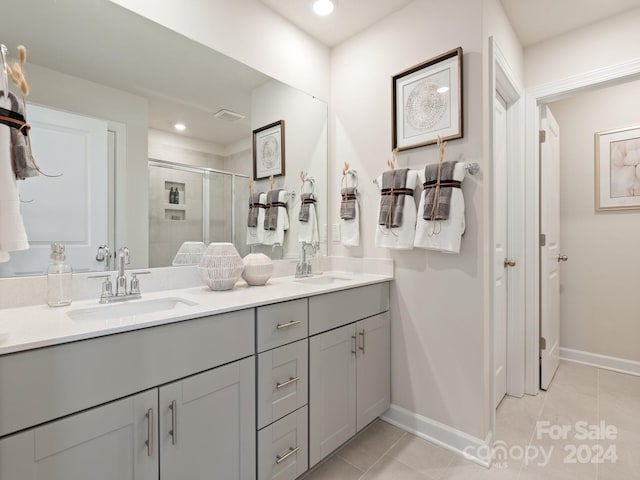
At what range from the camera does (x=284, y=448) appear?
4.54ft

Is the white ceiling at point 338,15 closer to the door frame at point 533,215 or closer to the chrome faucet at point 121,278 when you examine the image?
the door frame at point 533,215

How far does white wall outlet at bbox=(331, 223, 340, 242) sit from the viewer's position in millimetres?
2342

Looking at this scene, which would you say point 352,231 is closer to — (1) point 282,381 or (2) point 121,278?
(1) point 282,381

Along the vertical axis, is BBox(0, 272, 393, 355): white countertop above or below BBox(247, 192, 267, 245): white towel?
below

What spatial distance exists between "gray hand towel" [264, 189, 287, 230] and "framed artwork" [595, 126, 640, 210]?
9.01ft

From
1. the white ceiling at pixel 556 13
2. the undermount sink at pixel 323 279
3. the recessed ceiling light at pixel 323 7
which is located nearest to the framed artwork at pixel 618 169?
the white ceiling at pixel 556 13

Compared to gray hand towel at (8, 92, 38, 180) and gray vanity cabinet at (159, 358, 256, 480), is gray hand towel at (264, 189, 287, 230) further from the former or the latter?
gray hand towel at (8, 92, 38, 180)

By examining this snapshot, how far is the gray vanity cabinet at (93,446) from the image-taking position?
812 mm

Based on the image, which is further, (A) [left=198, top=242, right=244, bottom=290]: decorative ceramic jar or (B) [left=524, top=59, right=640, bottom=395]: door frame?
(B) [left=524, top=59, right=640, bottom=395]: door frame

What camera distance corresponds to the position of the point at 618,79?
203cm

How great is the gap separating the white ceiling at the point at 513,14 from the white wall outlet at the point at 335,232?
4.23 feet

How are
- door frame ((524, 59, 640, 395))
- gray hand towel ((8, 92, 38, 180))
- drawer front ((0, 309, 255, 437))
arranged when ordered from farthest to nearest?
1. door frame ((524, 59, 640, 395))
2. gray hand towel ((8, 92, 38, 180))
3. drawer front ((0, 309, 255, 437))

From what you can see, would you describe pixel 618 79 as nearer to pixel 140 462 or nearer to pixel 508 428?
pixel 508 428

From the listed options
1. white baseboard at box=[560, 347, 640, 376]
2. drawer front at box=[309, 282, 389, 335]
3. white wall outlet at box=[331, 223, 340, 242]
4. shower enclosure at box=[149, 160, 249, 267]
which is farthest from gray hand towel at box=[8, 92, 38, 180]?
white baseboard at box=[560, 347, 640, 376]
